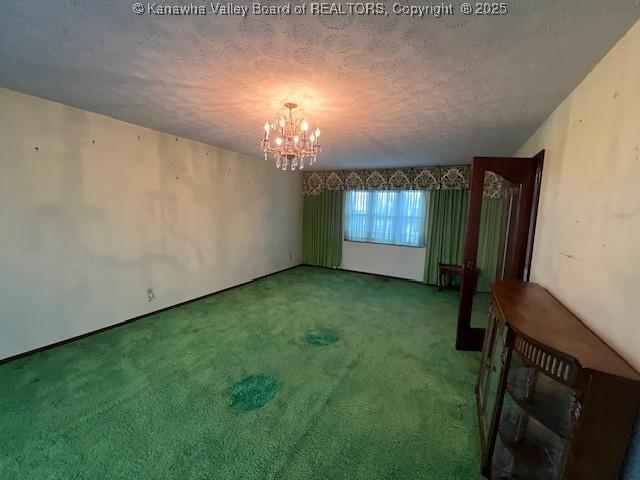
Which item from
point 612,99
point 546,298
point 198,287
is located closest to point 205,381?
point 198,287

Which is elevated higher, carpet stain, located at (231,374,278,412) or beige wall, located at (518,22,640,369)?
beige wall, located at (518,22,640,369)

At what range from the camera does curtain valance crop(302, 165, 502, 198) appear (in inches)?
186

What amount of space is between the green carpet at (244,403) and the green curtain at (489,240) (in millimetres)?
1911

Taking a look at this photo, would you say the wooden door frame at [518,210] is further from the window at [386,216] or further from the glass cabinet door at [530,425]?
the window at [386,216]

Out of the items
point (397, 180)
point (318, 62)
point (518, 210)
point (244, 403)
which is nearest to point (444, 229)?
point (397, 180)

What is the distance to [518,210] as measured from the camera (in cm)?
261

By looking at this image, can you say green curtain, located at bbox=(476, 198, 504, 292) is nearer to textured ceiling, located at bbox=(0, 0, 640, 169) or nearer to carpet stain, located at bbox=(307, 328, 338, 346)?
textured ceiling, located at bbox=(0, 0, 640, 169)

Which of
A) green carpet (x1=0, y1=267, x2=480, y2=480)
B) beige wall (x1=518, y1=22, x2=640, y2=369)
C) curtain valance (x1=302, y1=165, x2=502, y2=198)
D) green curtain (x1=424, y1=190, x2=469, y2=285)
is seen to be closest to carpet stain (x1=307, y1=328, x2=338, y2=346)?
green carpet (x1=0, y1=267, x2=480, y2=480)

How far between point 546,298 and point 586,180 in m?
0.75

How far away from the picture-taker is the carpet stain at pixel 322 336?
112 inches

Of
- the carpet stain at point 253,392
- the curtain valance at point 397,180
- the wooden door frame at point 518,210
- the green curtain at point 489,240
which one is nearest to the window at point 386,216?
the curtain valance at point 397,180

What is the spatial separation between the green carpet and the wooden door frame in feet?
2.35

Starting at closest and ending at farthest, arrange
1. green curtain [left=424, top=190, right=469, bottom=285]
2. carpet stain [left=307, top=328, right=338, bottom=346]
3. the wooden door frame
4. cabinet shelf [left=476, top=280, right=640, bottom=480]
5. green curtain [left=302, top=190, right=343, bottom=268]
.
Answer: cabinet shelf [left=476, top=280, right=640, bottom=480] < the wooden door frame < carpet stain [left=307, top=328, right=338, bottom=346] < green curtain [left=424, top=190, right=469, bottom=285] < green curtain [left=302, top=190, right=343, bottom=268]

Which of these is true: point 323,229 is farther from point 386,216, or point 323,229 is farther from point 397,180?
Result: point 397,180
